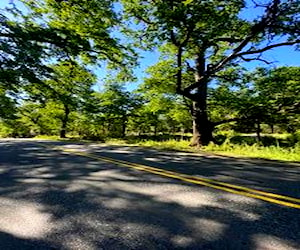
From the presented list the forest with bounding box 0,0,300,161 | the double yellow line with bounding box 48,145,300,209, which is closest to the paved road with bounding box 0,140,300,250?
the double yellow line with bounding box 48,145,300,209

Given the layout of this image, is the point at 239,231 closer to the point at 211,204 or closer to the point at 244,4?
the point at 211,204

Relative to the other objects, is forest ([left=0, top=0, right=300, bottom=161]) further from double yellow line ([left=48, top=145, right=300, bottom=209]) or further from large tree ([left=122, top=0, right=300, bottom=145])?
double yellow line ([left=48, top=145, right=300, bottom=209])

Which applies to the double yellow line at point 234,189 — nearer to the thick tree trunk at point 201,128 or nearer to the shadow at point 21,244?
the shadow at point 21,244

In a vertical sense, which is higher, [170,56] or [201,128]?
[170,56]

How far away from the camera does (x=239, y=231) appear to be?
2.72 metres

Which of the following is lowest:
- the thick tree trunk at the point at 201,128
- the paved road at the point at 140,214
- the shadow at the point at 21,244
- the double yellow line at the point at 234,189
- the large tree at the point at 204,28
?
the shadow at the point at 21,244

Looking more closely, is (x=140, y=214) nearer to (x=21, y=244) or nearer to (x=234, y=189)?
(x=21, y=244)

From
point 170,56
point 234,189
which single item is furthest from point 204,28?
point 234,189

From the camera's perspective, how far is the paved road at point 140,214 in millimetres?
2553

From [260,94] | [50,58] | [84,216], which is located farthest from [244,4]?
[84,216]

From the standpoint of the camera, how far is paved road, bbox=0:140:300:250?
8.38 ft

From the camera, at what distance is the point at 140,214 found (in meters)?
3.25

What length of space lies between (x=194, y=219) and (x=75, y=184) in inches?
96.2

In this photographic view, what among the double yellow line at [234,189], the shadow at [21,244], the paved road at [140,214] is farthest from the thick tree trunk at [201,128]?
the shadow at [21,244]
